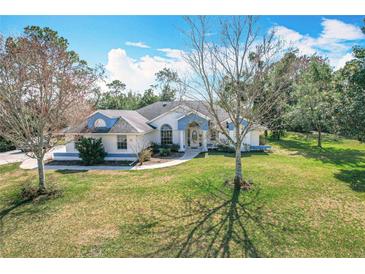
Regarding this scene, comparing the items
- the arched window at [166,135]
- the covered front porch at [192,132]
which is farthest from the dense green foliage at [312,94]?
the arched window at [166,135]

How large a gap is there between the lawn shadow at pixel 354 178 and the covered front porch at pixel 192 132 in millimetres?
11745

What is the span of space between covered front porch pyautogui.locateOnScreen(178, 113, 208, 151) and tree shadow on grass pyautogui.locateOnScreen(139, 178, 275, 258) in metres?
12.5

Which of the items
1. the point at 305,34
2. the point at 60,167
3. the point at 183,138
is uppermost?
the point at 305,34

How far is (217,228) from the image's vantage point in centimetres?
788

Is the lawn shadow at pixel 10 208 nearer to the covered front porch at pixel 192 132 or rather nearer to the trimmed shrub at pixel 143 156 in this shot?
the trimmed shrub at pixel 143 156

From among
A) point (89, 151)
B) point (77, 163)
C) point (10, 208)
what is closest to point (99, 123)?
point (89, 151)

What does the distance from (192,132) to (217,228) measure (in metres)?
17.6

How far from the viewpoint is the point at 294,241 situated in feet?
23.2

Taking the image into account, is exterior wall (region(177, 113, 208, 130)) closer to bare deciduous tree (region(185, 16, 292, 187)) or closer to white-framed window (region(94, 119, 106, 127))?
white-framed window (region(94, 119, 106, 127))

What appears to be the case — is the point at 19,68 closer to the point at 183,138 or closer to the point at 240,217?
the point at 240,217

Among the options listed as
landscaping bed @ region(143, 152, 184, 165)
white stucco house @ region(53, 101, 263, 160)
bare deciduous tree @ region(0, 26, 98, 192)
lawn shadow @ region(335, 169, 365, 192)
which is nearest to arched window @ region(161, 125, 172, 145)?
white stucco house @ region(53, 101, 263, 160)
